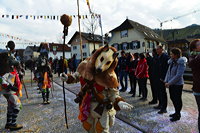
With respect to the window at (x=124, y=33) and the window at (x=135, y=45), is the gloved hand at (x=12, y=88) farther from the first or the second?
the window at (x=124, y=33)

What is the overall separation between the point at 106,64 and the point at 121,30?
28.1m

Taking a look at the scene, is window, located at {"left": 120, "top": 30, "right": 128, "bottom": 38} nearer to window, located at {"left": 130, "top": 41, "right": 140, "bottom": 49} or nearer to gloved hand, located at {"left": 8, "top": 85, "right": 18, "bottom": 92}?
window, located at {"left": 130, "top": 41, "right": 140, "bottom": 49}

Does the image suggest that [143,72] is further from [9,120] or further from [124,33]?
[124,33]

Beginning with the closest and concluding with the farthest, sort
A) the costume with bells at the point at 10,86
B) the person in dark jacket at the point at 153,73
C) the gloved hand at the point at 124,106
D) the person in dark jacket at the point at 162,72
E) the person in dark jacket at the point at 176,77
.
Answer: the gloved hand at the point at 124,106
the costume with bells at the point at 10,86
the person in dark jacket at the point at 176,77
the person in dark jacket at the point at 162,72
the person in dark jacket at the point at 153,73

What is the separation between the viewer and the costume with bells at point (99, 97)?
2191 millimetres

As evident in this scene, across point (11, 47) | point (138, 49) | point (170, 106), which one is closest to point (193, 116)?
point (170, 106)

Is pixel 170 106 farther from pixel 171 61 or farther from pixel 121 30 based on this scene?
pixel 121 30

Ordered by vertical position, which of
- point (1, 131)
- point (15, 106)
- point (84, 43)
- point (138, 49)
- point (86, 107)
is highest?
point (84, 43)

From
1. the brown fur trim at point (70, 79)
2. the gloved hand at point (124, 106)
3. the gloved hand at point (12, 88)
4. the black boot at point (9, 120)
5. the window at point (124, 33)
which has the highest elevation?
the window at point (124, 33)

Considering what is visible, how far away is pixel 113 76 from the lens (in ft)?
7.34

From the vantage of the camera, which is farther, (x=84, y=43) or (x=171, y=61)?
(x=84, y=43)

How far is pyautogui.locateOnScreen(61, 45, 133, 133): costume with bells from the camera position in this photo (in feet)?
7.19

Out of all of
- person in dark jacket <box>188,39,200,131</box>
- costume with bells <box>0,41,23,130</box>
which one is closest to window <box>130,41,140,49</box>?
person in dark jacket <box>188,39,200,131</box>

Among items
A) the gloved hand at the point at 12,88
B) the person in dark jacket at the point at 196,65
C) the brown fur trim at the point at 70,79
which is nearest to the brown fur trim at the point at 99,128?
the brown fur trim at the point at 70,79
